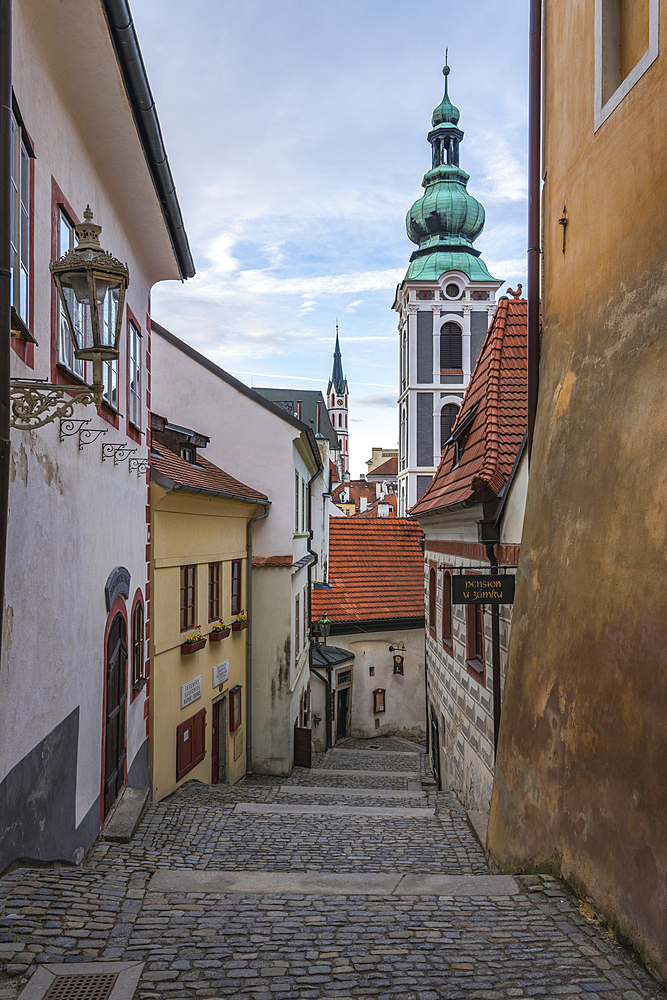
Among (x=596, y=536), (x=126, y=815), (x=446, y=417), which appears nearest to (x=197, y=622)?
(x=126, y=815)

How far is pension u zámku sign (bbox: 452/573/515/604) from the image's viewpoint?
344 inches

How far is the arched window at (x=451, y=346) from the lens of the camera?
2049 inches

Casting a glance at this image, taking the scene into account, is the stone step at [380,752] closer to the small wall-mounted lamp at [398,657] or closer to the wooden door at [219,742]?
the small wall-mounted lamp at [398,657]

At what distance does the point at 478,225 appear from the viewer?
2124 inches

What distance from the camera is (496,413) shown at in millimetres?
11078

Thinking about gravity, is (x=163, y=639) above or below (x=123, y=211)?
below

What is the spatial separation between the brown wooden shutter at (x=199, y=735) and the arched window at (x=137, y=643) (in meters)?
2.95

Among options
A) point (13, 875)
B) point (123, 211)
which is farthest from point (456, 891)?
point (123, 211)

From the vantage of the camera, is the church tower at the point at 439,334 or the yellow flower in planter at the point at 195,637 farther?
the church tower at the point at 439,334

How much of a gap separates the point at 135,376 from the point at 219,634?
560 centimetres

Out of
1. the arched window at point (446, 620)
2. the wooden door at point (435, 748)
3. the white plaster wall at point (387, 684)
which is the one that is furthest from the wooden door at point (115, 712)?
the white plaster wall at point (387, 684)

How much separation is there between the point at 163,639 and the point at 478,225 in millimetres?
48940

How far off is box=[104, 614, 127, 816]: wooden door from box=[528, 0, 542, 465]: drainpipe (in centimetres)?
511

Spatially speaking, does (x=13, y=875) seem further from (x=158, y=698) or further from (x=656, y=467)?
(x=158, y=698)
